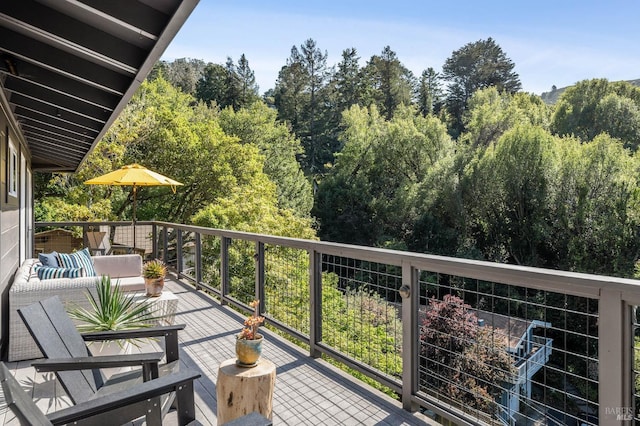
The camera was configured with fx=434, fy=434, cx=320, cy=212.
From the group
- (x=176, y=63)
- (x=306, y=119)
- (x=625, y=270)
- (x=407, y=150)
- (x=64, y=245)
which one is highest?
(x=176, y=63)

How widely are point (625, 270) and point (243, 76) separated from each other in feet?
93.3

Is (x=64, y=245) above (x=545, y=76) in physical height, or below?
below

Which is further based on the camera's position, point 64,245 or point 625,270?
point 625,270

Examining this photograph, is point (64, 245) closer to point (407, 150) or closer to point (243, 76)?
point (407, 150)

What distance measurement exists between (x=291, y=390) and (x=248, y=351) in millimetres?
905

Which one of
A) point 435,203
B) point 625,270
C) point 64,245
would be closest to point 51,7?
point 64,245

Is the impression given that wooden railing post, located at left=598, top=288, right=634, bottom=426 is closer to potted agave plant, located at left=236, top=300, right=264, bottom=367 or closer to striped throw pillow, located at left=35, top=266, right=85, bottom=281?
potted agave plant, located at left=236, top=300, right=264, bottom=367

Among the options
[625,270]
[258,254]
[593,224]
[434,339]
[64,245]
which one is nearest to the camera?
[258,254]

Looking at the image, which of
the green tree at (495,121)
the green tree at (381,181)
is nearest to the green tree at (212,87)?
the green tree at (381,181)

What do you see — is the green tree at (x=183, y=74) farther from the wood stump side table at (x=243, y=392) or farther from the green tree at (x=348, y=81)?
the wood stump side table at (x=243, y=392)

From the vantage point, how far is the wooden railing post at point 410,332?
2.84 metres

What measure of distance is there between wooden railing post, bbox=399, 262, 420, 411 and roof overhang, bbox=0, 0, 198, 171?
2.01m

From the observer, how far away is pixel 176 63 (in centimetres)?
3866

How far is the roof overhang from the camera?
2.26 m
